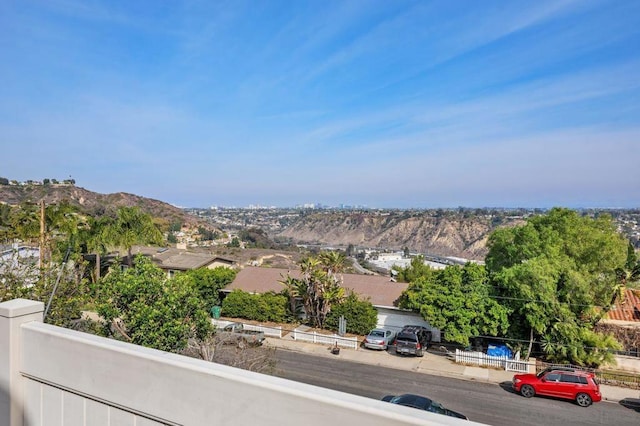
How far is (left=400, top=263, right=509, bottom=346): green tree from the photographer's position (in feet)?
73.4

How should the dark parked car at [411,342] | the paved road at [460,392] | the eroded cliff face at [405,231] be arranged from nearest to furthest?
1. the paved road at [460,392]
2. the dark parked car at [411,342]
3. the eroded cliff face at [405,231]

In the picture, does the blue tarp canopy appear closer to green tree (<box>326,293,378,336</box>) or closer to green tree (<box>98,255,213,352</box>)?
green tree (<box>326,293,378,336</box>)

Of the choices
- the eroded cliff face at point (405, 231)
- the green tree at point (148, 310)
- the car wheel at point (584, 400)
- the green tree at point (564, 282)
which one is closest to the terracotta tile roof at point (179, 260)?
the green tree at point (148, 310)

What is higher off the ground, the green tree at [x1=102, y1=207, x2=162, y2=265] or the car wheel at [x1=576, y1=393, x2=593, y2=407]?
the green tree at [x1=102, y1=207, x2=162, y2=265]

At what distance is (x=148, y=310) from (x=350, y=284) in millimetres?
19712

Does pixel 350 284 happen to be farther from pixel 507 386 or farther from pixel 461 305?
pixel 507 386

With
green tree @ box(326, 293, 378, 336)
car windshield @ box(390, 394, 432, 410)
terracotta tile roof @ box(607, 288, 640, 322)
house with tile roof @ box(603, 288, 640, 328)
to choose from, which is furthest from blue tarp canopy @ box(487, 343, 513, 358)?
car windshield @ box(390, 394, 432, 410)

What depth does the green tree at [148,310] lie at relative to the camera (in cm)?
1213

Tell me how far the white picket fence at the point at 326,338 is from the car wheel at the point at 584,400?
11.0 meters

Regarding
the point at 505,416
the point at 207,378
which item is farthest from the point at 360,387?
the point at 207,378

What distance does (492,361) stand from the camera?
73.0ft

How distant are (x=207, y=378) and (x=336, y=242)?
152 m

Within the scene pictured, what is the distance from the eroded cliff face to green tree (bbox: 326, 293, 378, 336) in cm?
7650

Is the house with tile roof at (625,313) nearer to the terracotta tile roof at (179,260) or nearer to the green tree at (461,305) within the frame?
the green tree at (461,305)
